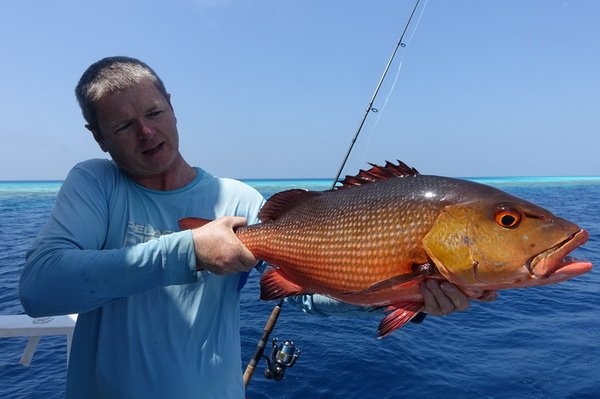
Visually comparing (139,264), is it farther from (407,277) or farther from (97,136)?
(407,277)

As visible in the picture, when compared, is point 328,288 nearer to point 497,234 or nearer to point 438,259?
point 438,259

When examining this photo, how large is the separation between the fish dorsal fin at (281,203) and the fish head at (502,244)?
788 mm

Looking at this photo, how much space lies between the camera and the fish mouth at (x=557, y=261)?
5.32 feet

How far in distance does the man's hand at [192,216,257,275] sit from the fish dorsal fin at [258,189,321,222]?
0.50 m

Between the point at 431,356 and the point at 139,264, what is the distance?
643 cm

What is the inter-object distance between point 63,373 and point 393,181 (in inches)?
257

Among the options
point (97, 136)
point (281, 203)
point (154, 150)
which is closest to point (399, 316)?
point (281, 203)

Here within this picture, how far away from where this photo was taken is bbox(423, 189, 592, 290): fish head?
5.43 feet

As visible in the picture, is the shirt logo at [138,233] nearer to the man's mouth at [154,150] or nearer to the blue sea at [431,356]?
the man's mouth at [154,150]

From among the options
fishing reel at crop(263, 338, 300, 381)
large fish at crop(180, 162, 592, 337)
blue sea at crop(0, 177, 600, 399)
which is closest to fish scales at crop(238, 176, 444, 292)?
large fish at crop(180, 162, 592, 337)

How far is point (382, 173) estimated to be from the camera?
7.45ft

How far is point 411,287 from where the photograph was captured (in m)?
1.86

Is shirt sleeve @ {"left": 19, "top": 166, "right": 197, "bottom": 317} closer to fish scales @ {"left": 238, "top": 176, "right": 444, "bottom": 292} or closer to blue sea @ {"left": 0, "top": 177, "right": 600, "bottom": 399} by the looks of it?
fish scales @ {"left": 238, "top": 176, "right": 444, "bottom": 292}

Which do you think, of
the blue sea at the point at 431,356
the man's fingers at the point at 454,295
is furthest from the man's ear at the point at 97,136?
the blue sea at the point at 431,356
